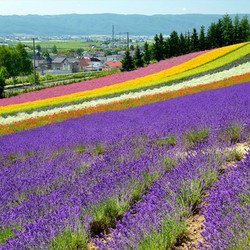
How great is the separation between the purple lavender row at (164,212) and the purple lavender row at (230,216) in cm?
32

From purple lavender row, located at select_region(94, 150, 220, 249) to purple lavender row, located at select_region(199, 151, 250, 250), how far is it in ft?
1.06

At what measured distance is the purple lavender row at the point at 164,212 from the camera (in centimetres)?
264

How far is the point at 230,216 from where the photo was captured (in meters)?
2.62

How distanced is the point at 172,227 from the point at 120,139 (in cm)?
427

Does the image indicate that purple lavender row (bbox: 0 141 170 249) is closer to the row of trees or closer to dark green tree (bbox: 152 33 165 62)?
dark green tree (bbox: 152 33 165 62)

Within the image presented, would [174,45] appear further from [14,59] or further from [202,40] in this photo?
[14,59]

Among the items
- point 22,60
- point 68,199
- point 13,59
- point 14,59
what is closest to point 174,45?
point 22,60

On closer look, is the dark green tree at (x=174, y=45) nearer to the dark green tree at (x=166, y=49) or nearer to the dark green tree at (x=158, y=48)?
the dark green tree at (x=166, y=49)

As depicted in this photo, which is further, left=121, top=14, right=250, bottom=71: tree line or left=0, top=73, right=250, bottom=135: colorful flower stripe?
left=121, top=14, right=250, bottom=71: tree line

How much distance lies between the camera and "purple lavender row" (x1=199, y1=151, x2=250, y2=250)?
2.31 metres

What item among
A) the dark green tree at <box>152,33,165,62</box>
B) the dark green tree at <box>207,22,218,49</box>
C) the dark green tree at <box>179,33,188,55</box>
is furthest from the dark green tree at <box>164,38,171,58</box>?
the dark green tree at <box>207,22,218,49</box>

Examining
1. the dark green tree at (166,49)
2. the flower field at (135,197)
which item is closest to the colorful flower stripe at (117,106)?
the flower field at (135,197)

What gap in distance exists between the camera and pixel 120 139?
7.08 meters

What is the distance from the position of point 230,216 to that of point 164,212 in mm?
633
